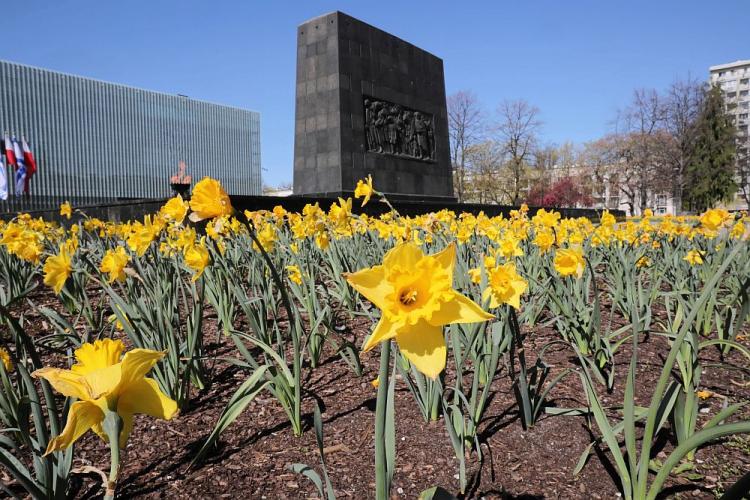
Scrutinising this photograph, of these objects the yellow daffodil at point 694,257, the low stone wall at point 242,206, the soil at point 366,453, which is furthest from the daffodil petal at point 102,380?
the low stone wall at point 242,206

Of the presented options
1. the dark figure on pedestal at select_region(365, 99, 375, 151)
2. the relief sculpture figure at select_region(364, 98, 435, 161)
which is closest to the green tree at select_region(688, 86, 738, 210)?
the relief sculpture figure at select_region(364, 98, 435, 161)

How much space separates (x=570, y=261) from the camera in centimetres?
168

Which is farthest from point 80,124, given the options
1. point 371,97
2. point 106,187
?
point 371,97

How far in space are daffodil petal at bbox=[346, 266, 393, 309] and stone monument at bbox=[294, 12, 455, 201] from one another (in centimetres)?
1106

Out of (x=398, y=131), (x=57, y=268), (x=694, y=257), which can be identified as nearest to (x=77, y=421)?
(x=57, y=268)

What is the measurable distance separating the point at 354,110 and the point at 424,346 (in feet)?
39.1

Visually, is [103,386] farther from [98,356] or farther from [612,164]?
[612,164]

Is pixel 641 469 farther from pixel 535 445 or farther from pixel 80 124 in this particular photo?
pixel 80 124

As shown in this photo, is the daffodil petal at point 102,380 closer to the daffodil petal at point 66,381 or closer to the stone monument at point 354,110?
the daffodil petal at point 66,381

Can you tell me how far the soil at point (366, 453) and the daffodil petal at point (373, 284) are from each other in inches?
33.1

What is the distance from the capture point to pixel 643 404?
1.85 meters

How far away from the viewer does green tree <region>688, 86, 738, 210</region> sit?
129ft

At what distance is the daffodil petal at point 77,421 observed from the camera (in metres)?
0.73

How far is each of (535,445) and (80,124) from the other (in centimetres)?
9169
